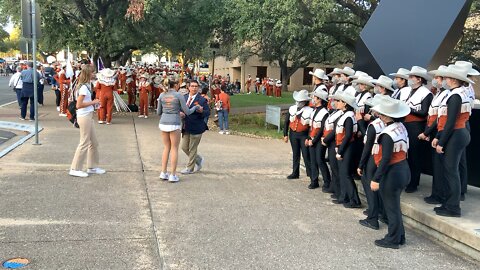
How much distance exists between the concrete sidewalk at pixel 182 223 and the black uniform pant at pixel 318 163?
263mm

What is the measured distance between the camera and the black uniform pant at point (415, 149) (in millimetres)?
6332

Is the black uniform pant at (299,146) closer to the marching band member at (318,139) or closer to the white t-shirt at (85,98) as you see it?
the marching band member at (318,139)

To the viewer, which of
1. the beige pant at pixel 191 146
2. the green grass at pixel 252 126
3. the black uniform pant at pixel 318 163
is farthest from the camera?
the green grass at pixel 252 126

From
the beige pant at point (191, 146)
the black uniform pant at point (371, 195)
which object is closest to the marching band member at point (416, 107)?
the black uniform pant at point (371, 195)

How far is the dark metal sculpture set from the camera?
24.9ft

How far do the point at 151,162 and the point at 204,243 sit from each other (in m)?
4.42

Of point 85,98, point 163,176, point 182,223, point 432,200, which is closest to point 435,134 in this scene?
point 432,200

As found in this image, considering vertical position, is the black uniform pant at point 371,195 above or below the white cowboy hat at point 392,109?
below

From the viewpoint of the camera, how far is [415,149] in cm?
646

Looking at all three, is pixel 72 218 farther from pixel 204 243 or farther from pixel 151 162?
pixel 151 162

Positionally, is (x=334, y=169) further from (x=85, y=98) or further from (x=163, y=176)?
(x=85, y=98)

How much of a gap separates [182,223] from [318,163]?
263 centimetres

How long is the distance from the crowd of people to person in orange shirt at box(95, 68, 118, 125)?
7.69 meters

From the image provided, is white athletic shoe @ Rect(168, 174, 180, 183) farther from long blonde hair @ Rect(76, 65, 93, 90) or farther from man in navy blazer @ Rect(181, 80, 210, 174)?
long blonde hair @ Rect(76, 65, 93, 90)
